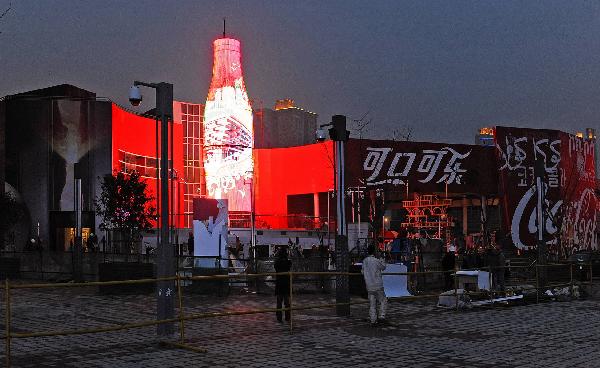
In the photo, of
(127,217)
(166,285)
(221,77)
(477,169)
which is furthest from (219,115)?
(166,285)

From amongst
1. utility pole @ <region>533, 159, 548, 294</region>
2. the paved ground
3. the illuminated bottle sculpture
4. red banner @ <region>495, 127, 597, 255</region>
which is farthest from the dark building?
utility pole @ <region>533, 159, 548, 294</region>

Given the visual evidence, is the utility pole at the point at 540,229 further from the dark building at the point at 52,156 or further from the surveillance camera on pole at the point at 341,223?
the dark building at the point at 52,156

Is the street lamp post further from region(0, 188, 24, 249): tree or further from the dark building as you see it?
the dark building

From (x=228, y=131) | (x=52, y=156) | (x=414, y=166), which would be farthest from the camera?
(x=414, y=166)

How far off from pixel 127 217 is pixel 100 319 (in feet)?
95.4

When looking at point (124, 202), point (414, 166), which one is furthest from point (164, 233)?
point (414, 166)

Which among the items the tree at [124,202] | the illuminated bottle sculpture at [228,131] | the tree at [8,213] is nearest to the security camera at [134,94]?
the tree at [124,202]

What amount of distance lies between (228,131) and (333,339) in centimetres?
4519

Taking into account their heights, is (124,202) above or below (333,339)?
above

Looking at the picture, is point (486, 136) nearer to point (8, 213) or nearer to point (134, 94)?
point (8, 213)

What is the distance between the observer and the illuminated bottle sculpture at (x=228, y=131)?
188 feet

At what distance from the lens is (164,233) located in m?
13.8

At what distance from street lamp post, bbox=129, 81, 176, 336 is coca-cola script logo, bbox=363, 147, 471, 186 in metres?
44.2

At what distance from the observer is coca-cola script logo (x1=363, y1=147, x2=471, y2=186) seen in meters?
58.0
